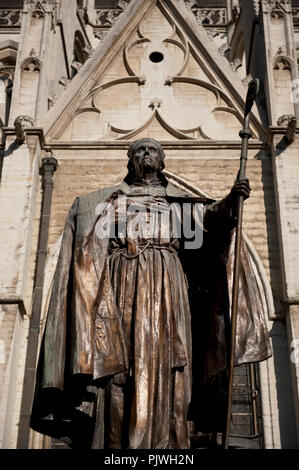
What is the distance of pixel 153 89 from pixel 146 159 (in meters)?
8.46

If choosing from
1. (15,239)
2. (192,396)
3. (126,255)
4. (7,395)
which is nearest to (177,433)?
(192,396)

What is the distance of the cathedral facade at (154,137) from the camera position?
10.1m

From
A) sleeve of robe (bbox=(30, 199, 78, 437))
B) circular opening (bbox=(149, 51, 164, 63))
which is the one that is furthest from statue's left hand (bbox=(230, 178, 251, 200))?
circular opening (bbox=(149, 51, 164, 63))

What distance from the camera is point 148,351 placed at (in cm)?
443

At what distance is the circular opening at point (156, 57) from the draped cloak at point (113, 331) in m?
9.41

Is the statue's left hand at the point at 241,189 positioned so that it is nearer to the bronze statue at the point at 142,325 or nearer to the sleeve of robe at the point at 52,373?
the bronze statue at the point at 142,325

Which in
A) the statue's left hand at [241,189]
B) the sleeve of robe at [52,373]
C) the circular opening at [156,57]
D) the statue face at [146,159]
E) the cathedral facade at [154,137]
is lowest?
the sleeve of robe at [52,373]

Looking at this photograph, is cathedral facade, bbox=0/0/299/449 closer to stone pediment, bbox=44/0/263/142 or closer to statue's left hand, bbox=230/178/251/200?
stone pediment, bbox=44/0/263/142

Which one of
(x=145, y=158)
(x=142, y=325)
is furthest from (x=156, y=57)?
(x=142, y=325)

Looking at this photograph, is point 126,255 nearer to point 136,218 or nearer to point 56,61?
point 136,218

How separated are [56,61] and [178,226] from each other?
9591 mm

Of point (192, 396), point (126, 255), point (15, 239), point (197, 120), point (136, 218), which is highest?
point (197, 120)

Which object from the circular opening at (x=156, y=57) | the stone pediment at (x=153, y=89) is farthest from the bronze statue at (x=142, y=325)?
the circular opening at (x=156, y=57)

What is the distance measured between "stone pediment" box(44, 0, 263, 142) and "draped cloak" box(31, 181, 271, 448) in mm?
7934
